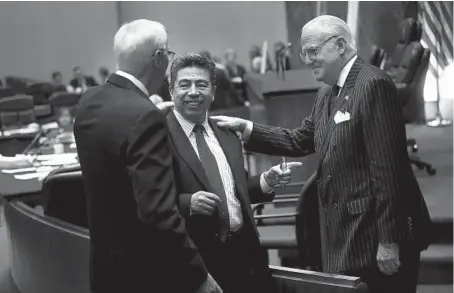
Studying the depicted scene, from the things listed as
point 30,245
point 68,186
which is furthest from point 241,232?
point 30,245

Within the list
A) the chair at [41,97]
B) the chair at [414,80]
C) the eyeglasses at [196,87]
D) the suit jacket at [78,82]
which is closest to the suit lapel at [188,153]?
the eyeglasses at [196,87]

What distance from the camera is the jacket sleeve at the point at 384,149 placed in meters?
2.02

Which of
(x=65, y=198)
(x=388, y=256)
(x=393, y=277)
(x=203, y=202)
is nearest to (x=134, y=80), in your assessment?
(x=203, y=202)

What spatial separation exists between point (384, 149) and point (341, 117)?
0.54ft

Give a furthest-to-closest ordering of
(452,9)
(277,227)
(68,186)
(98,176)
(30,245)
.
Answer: (452,9) → (277,227) → (30,245) → (68,186) → (98,176)

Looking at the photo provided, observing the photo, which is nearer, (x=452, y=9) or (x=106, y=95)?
(x=106, y=95)

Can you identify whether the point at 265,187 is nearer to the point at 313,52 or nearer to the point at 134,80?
the point at 313,52

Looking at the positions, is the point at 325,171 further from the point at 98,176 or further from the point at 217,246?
the point at 98,176

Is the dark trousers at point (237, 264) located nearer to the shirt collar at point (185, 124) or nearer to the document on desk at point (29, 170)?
the shirt collar at point (185, 124)

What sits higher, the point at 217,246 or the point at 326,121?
the point at 326,121

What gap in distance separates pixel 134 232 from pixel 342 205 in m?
0.70

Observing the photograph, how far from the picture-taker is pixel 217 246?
79.7 inches

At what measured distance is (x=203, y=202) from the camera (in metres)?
1.87

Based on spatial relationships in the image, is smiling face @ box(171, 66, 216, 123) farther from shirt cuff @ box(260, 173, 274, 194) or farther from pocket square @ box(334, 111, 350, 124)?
pocket square @ box(334, 111, 350, 124)
